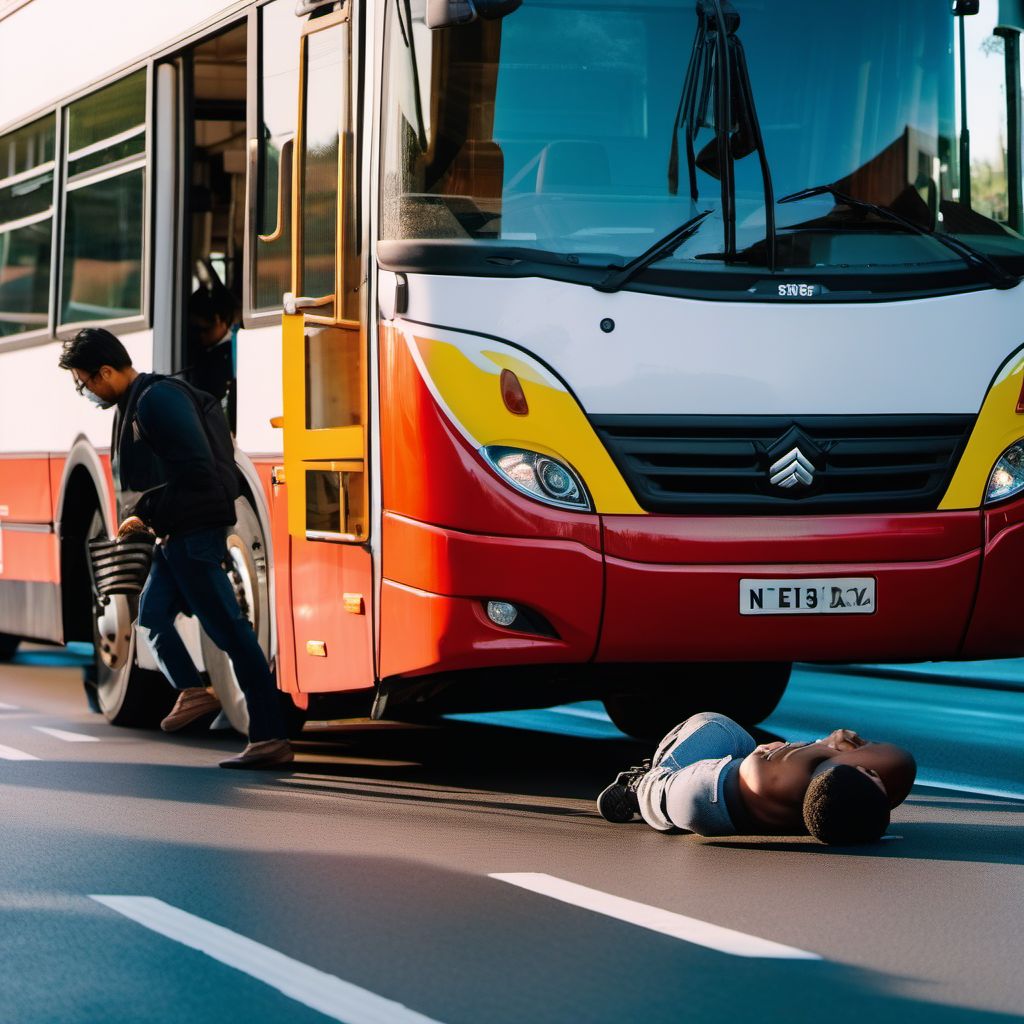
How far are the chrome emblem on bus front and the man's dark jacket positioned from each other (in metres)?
2.46

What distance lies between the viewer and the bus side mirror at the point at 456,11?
8469 millimetres

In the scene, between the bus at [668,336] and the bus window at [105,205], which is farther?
the bus window at [105,205]

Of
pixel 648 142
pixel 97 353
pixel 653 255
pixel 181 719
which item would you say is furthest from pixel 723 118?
pixel 181 719

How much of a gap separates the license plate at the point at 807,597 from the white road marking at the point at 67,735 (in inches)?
152

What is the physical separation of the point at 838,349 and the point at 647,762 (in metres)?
1.58

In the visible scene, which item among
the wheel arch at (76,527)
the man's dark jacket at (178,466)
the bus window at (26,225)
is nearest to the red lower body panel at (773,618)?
the man's dark jacket at (178,466)

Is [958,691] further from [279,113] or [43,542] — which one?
[279,113]

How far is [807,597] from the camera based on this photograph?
28.5 ft

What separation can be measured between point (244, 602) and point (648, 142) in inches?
119

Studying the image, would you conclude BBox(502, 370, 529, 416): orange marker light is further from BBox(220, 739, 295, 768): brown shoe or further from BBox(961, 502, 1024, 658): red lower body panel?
BBox(220, 739, 295, 768): brown shoe

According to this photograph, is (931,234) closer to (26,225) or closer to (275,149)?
(275,149)

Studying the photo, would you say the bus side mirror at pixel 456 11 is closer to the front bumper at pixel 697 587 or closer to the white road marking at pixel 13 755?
the front bumper at pixel 697 587

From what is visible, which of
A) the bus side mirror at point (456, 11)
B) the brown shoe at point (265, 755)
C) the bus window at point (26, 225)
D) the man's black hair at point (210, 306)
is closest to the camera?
the bus side mirror at point (456, 11)

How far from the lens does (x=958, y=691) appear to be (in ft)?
50.5
